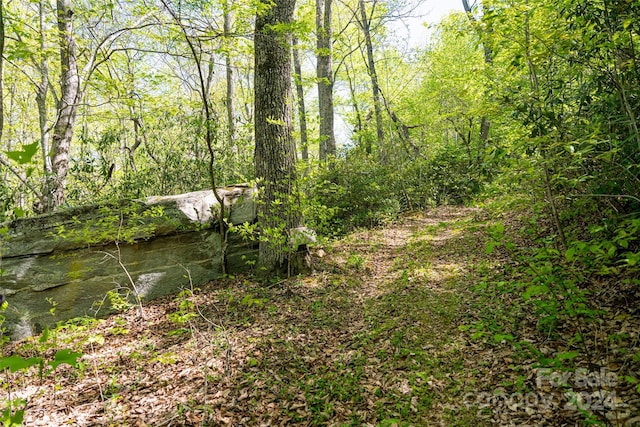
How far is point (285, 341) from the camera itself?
4.29 metres

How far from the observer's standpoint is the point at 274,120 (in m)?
5.59

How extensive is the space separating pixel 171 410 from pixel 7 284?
12.9ft

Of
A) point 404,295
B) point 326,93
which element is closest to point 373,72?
point 326,93

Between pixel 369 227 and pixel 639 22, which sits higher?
pixel 639 22

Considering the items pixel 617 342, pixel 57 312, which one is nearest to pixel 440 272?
pixel 617 342

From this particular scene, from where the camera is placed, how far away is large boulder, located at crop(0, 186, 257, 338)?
17.7 ft

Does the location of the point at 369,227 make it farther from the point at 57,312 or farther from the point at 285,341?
the point at 57,312

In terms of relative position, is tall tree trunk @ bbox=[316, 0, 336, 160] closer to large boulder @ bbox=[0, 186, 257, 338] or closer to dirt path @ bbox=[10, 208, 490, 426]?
large boulder @ bbox=[0, 186, 257, 338]

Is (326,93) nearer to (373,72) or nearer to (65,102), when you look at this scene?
(373,72)

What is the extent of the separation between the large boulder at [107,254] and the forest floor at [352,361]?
0.55 m

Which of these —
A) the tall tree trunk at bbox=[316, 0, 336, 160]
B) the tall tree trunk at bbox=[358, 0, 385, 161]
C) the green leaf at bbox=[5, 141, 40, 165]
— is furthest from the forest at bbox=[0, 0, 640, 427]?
the tall tree trunk at bbox=[316, 0, 336, 160]

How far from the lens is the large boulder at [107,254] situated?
17.7 feet

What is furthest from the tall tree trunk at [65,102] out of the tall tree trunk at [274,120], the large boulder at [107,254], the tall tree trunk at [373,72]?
the tall tree trunk at [373,72]

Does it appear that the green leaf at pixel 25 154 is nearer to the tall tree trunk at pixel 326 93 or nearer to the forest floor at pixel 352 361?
the forest floor at pixel 352 361
